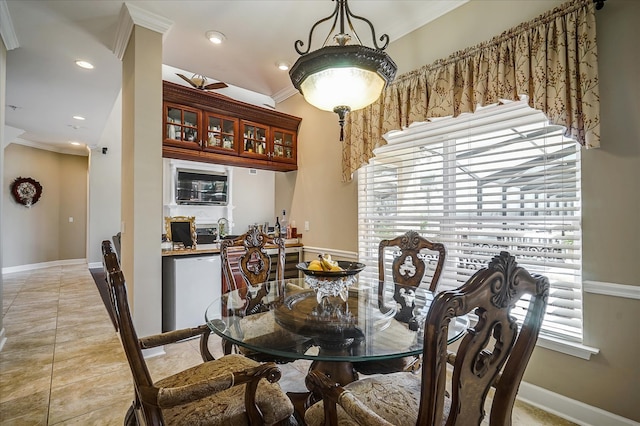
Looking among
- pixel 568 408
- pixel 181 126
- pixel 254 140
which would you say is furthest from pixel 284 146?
pixel 568 408

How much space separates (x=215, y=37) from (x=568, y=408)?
4.08 meters

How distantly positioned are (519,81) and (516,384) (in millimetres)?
1933

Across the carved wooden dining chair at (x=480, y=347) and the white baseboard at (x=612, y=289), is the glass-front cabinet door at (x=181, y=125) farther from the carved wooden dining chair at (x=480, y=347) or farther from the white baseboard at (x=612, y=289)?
the white baseboard at (x=612, y=289)

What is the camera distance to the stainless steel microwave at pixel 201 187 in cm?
655

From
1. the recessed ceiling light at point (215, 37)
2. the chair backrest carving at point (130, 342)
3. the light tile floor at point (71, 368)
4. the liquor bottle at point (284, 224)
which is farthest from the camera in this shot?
the liquor bottle at point (284, 224)

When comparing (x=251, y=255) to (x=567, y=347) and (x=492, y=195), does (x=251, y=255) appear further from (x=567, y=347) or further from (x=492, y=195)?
(x=567, y=347)

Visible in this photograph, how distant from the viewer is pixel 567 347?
1991 millimetres

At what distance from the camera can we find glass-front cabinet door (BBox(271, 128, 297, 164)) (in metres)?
4.16

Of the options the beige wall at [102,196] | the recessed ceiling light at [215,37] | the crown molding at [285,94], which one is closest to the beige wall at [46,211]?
the beige wall at [102,196]

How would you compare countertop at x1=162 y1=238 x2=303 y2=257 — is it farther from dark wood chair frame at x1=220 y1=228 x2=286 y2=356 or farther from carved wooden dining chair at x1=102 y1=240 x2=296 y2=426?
carved wooden dining chair at x1=102 y1=240 x2=296 y2=426

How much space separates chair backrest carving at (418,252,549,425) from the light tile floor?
55.8 inches

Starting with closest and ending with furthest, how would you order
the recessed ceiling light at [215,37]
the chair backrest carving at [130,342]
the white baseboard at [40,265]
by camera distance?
the chair backrest carving at [130,342] < the recessed ceiling light at [215,37] < the white baseboard at [40,265]

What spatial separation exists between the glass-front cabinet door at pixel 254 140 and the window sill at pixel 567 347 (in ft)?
10.9

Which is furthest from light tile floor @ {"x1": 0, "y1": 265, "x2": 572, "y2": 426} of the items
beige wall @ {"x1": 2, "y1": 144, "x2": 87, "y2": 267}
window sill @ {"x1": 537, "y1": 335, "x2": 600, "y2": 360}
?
beige wall @ {"x1": 2, "y1": 144, "x2": 87, "y2": 267}
